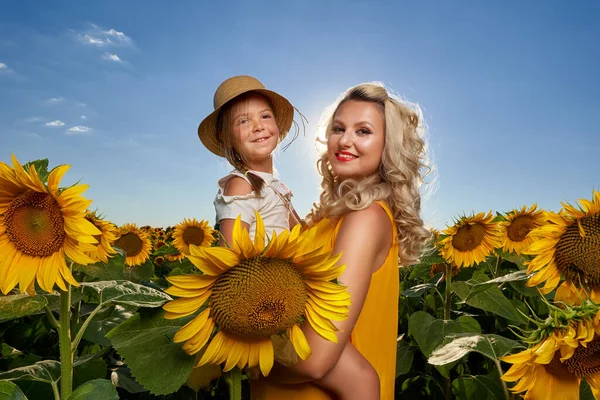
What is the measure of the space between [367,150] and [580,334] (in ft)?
4.35

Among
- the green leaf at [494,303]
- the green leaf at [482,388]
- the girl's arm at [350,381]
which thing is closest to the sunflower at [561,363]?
the girl's arm at [350,381]

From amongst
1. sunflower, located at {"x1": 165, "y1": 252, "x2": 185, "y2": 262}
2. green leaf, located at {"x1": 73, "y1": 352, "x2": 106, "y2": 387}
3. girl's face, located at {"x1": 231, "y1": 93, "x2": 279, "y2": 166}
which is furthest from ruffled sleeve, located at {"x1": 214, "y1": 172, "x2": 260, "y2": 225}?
sunflower, located at {"x1": 165, "y1": 252, "x2": 185, "y2": 262}

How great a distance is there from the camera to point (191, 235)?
7.56 metres

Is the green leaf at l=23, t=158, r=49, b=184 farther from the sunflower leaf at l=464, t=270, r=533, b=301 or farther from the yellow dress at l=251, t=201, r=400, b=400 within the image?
the sunflower leaf at l=464, t=270, r=533, b=301

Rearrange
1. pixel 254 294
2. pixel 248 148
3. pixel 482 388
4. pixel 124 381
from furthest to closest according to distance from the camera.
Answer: pixel 248 148, pixel 124 381, pixel 482 388, pixel 254 294

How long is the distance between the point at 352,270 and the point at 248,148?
1485 mm

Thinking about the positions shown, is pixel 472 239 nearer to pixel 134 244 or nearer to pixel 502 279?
pixel 502 279

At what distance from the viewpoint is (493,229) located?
4441 millimetres

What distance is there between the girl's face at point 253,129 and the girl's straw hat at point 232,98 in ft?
0.28

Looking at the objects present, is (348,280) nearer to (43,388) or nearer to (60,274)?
(60,274)

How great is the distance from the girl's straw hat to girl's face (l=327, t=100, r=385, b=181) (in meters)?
0.89

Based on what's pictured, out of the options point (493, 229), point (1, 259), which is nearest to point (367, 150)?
point (1, 259)

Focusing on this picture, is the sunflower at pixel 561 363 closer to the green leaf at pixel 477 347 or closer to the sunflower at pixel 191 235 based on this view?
the green leaf at pixel 477 347

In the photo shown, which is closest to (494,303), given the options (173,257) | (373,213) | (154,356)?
(373,213)
